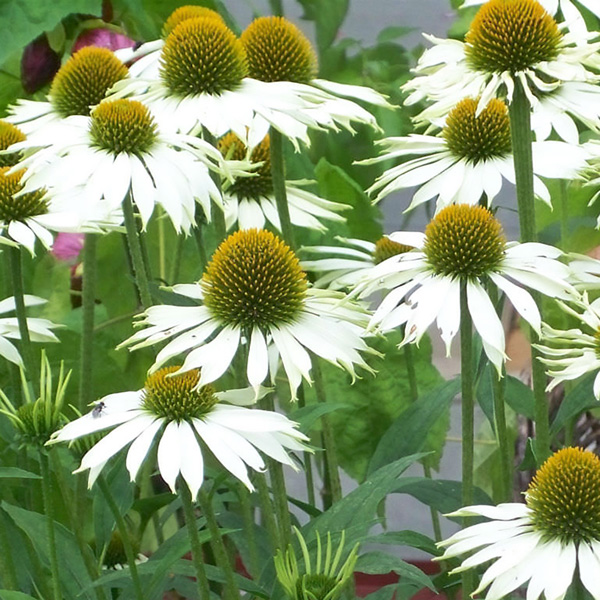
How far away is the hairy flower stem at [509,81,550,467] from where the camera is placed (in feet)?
1.47

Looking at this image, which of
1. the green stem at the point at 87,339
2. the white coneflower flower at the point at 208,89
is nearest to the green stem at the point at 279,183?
the white coneflower flower at the point at 208,89

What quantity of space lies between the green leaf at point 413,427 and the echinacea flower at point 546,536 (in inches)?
4.9

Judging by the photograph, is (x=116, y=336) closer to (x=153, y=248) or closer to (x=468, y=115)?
(x=153, y=248)

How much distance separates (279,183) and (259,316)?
0.30 feet

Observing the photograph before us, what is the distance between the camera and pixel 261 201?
24.5 inches

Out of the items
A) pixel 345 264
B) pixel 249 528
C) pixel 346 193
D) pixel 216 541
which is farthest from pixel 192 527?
pixel 346 193

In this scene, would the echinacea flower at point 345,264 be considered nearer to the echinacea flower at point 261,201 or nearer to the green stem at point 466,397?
the echinacea flower at point 261,201

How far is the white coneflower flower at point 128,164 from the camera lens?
0.46 metres

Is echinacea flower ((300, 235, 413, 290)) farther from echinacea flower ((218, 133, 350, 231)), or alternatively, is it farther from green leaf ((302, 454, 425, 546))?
green leaf ((302, 454, 425, 546))

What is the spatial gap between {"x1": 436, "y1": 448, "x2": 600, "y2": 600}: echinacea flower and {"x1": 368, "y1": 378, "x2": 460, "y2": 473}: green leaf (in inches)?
4.9

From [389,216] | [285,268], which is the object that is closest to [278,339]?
[285,268]

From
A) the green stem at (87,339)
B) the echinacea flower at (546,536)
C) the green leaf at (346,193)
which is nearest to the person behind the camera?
the echinacea flower at (546,536)

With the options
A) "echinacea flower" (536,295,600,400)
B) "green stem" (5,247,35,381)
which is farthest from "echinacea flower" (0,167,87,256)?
"echinacea flower" (536,295,600,400)

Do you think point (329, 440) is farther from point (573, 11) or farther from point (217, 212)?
point (573, 11)
